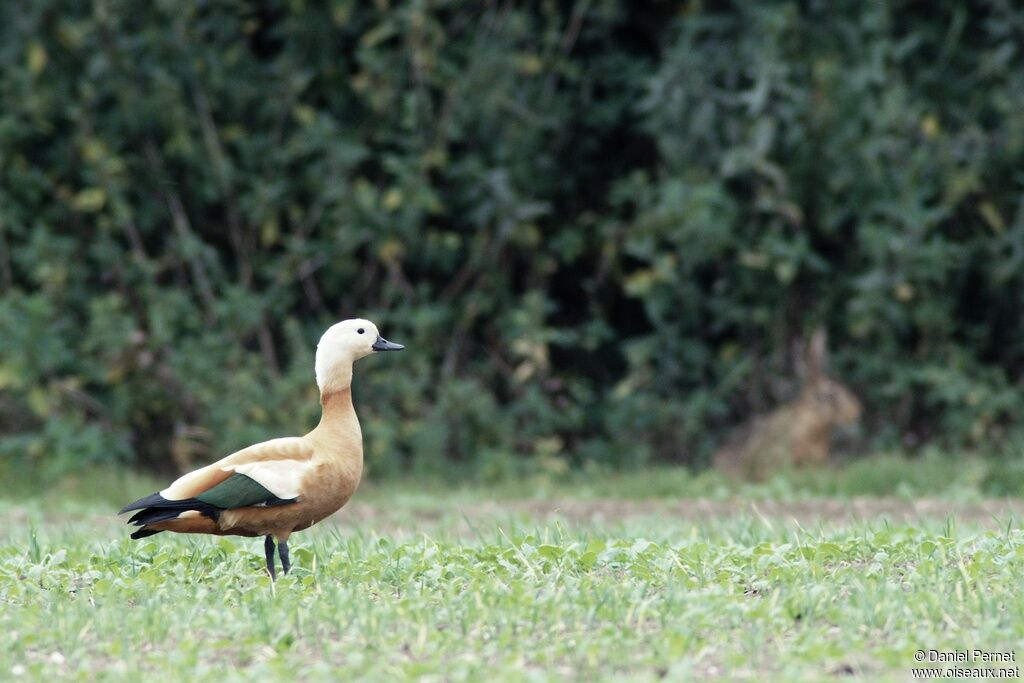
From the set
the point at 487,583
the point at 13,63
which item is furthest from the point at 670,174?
the point at 487,583

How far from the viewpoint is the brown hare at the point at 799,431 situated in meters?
11.7

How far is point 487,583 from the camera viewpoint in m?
5.39

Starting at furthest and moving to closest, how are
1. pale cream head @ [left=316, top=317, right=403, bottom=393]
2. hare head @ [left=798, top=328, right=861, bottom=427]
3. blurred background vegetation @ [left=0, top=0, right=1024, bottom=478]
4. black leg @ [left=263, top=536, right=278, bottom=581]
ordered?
1. blurred background vegetation @ [left=0, top=0, right=1024, bottom=478]
2. hare head @ [left=798, top=328, right=861, bottom=427]
3. pale cream head @ [left=316, top=317, right=403, bottom=393]
4. black leg @ [left=263, top=536, right=278, bottom=581]

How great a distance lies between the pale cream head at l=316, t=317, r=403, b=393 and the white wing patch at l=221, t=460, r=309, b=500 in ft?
1.52

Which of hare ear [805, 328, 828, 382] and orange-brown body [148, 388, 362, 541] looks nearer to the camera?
orange-brown body [148, 388, 362, 541]

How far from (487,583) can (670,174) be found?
776cm

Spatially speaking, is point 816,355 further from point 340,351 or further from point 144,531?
point 144,531

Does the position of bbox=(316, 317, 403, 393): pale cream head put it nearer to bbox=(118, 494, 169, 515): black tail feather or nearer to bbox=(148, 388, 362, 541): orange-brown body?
bbox=(148, 388, 362, 541): orange-brown body

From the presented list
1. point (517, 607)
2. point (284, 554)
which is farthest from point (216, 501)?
point (517, 607)

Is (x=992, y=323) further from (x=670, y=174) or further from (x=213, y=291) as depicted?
(x=213, y=291)

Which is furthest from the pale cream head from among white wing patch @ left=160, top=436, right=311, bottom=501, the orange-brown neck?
white wing patch @ left=160, top=436, right=311, bottom=501

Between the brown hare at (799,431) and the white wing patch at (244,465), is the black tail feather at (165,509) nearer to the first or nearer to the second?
the white wing patch at (244,465)

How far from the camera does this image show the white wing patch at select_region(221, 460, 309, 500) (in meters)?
5.30

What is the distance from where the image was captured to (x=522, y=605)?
4.93 metres
